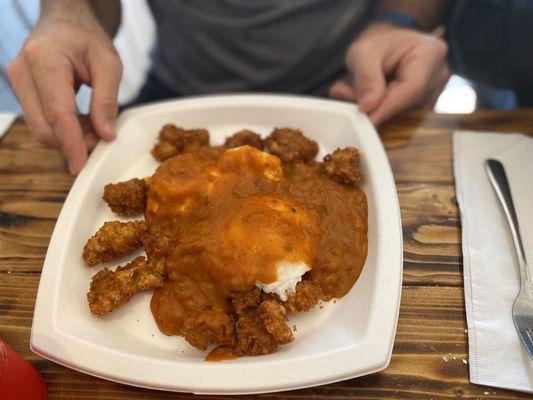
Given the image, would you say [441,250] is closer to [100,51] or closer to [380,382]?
[380,382]

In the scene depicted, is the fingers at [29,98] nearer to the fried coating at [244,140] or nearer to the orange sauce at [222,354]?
the fried coating at [244,140]

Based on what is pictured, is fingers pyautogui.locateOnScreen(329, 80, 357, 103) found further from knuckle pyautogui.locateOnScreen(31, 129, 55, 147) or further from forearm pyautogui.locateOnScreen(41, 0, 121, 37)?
knuckle pyautogui.locateOnScreen(31, 129, 55, 147)

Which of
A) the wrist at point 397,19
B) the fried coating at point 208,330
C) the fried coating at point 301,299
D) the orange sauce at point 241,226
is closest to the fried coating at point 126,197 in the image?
the orange sauce at point 241,226

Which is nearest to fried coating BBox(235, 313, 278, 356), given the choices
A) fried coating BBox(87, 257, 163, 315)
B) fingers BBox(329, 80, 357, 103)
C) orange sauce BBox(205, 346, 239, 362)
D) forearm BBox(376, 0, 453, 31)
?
orange sauce BBox(205, 346, 239, 362)

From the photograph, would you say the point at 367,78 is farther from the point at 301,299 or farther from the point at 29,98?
the point at 29,98

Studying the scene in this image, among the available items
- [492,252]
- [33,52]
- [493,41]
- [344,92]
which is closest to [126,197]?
[33,52]

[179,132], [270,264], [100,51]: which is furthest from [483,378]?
[100,51]
